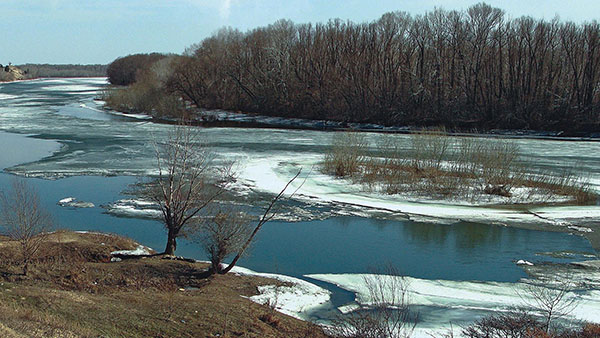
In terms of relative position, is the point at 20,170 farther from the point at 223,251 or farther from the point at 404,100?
the point at 404,100

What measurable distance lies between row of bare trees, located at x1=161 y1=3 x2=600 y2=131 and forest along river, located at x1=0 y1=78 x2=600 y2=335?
17.1 meters

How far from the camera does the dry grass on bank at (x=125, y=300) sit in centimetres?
834

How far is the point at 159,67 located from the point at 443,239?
54.6m

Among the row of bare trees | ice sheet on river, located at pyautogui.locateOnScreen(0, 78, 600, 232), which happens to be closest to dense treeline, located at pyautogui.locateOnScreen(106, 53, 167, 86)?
the row of bare trees

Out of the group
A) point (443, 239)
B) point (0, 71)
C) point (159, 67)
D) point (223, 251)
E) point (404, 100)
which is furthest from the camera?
point (0, 71)

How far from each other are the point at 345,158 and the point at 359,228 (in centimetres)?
825

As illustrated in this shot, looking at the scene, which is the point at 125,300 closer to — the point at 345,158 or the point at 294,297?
the point at 294,297

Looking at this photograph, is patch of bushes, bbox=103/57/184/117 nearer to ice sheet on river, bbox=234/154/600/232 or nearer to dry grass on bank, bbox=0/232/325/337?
ice sheet on river, bbox=234/154/600/232

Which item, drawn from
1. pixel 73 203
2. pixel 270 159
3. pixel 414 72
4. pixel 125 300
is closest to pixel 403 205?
pixel 270 159

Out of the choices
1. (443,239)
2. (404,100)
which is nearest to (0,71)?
(404,100)

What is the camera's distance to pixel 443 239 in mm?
16281

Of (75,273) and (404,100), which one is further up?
(404,100)

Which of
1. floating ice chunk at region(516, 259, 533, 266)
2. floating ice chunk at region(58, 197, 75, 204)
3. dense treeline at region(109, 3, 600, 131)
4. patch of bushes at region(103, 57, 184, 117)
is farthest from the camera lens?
patch of bushes at region(103, 57, 184, 117)

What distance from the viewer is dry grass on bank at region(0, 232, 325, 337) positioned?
8336mm
